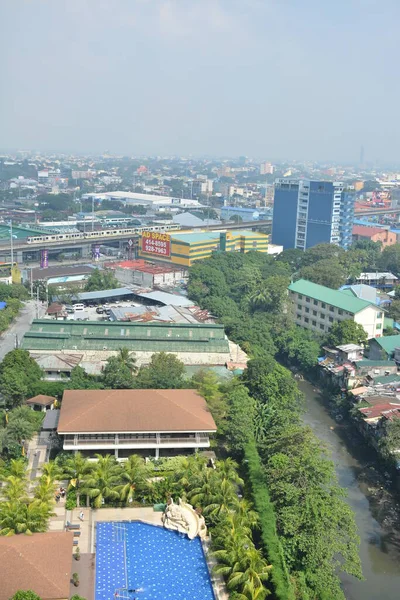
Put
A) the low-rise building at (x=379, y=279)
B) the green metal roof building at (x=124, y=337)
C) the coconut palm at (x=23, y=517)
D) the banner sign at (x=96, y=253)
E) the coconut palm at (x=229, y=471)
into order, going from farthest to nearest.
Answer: the banner sign at (x=96, y=253) < the low-rise building at (x=379, y=279) < the green metal roof building at (x=124, y=337) < the coconut palm at (x=229, y=471) < the coconut palm at (x=23, y=517)

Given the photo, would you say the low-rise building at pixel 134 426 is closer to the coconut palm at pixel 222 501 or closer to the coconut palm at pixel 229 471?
the coconut palm at pixel 229 471

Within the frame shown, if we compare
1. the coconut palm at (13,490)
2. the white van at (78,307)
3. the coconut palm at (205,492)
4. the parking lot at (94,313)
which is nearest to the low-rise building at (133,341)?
the parking lot at (94,313)

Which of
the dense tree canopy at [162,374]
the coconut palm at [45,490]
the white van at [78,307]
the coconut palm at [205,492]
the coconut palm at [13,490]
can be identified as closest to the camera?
the coconut palm at [13,490]

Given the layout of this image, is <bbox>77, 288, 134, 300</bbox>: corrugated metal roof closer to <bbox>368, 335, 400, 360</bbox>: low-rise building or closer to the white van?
the white van

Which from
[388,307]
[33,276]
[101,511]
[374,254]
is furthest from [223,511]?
[374,254]

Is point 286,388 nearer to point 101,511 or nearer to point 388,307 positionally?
point 101,511

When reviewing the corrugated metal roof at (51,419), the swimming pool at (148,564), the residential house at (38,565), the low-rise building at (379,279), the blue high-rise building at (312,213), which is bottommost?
the swimming pool at (148,564)

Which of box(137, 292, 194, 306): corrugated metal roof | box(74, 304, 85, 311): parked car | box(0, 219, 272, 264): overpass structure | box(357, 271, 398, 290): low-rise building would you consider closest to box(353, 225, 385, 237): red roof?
box(0, 219, 272, 264): overpass structure

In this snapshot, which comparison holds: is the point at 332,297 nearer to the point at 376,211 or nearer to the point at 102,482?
the point at 102,482
